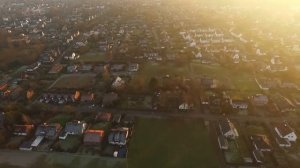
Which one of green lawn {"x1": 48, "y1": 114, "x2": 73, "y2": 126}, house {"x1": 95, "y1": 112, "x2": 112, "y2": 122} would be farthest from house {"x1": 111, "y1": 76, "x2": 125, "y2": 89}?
green lawn {"x1": 48, "y1": 114, "x2": 73, "y2": 126}

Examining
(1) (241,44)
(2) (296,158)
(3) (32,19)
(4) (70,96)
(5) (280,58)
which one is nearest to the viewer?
(2) (296,158)

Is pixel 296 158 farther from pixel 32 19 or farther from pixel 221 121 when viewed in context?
pixel 32 19

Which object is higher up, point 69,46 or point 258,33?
point 258,33

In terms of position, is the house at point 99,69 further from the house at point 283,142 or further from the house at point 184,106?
the house at point 283,142

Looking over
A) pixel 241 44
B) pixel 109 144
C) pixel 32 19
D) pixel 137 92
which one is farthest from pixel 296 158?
pixel 32 19

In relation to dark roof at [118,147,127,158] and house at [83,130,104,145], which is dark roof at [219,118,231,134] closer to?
dark roof at [118,147,127,158]
